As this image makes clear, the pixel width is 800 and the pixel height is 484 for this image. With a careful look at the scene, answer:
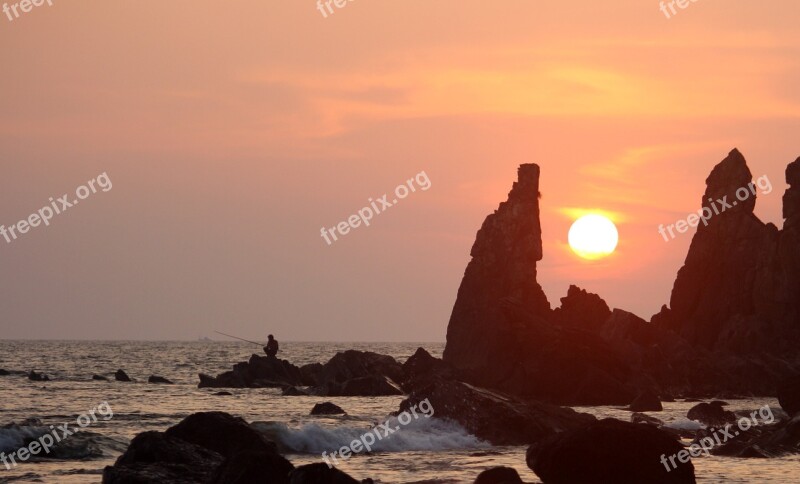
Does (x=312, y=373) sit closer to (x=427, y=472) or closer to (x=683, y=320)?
(x=683, y=320)

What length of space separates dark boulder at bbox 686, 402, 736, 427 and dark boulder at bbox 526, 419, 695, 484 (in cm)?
2562

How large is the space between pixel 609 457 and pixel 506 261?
73.9 metres

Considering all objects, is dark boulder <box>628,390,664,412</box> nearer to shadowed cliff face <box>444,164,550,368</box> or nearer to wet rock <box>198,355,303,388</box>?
wet rock <box>198,355,303,388</box>

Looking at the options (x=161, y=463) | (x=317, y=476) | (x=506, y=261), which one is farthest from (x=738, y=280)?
(x=317, y=476)

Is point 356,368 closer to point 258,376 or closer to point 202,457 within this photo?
point 258,376

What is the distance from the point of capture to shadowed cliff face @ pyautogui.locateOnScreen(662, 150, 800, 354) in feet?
336

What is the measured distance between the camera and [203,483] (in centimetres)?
2492

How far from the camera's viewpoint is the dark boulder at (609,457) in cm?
2605

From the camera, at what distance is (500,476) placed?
2428 cm

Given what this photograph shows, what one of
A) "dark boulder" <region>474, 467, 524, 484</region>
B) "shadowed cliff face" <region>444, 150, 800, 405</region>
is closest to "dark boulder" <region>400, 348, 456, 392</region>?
"shadowed cliff face" <region>444, 150, 800, 405</region>

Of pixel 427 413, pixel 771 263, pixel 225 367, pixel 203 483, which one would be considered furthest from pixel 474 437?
pixel 225 367

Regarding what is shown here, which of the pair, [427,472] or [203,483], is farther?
[427,472]

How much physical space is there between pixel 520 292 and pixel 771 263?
80.9 feet

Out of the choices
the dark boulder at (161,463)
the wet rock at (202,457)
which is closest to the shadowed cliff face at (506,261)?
the wet rock at (202,457)
